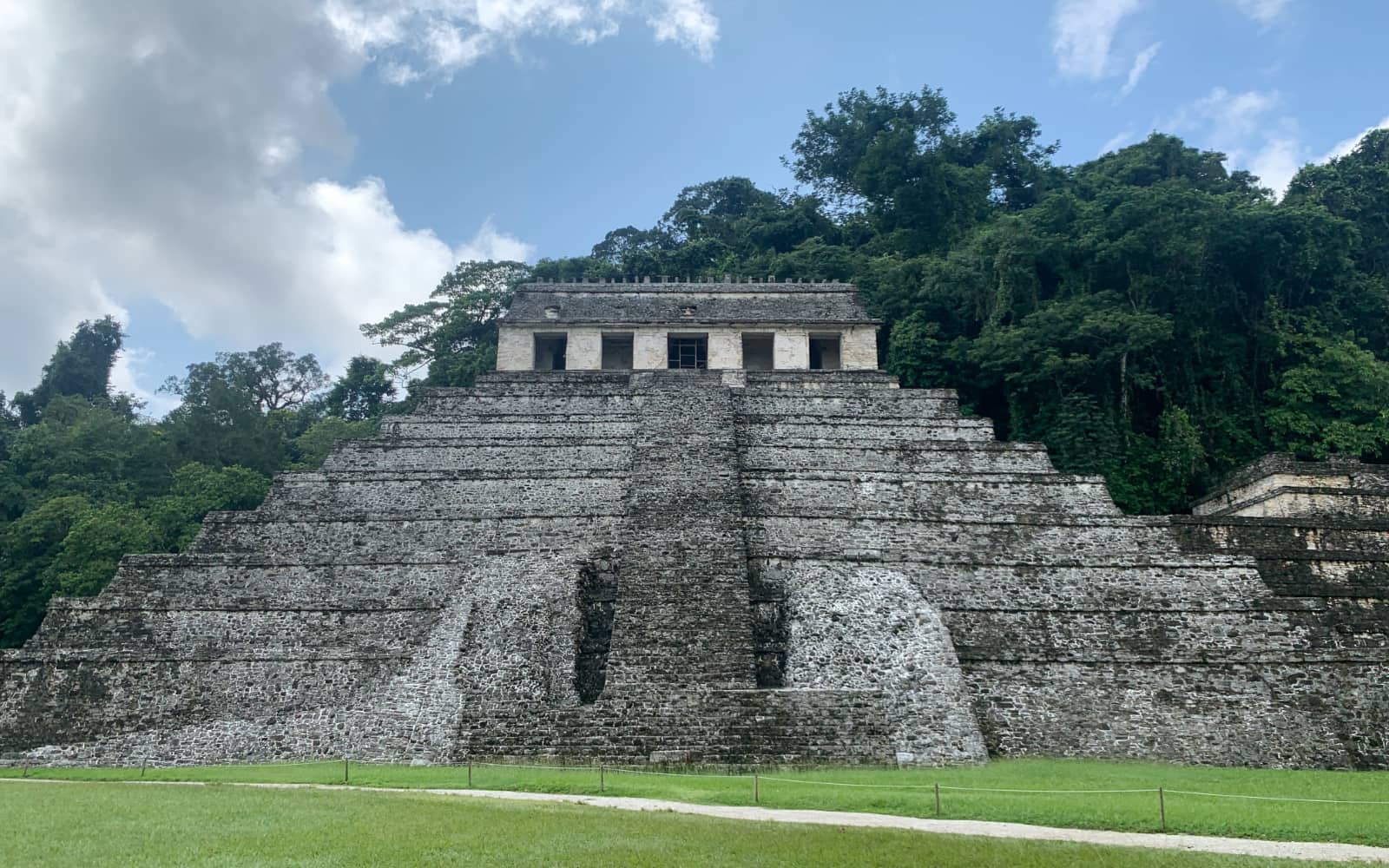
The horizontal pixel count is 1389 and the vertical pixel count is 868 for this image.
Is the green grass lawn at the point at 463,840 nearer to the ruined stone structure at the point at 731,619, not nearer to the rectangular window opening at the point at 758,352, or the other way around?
the ruined stone structure at the point at 731,619

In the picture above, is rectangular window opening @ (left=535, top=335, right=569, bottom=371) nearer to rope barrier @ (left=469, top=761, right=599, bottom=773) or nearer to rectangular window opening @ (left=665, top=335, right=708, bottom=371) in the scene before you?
rectangular window opening @ (left=665, top=335, right=708, bottom=371)

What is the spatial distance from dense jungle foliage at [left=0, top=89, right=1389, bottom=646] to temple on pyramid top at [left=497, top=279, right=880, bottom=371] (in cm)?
192

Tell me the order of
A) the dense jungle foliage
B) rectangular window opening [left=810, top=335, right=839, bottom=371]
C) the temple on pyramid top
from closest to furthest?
the dense jungle foliage
the temple on pyramid top
rectangular window opening [left=810, top=335, right=839, bottom=371]

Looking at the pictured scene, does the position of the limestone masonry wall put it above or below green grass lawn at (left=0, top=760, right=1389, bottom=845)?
above

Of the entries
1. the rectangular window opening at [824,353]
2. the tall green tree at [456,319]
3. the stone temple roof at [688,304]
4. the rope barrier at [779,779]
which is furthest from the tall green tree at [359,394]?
the rope barrier at [779,779]

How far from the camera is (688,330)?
3056cm

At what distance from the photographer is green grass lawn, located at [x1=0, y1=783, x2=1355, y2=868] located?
744 cm

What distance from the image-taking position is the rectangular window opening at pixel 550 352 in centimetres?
3083

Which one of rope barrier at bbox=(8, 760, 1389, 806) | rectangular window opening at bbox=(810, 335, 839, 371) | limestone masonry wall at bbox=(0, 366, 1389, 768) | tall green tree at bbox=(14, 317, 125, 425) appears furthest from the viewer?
tall green tree at bbox=(14, 317, 125, 425)

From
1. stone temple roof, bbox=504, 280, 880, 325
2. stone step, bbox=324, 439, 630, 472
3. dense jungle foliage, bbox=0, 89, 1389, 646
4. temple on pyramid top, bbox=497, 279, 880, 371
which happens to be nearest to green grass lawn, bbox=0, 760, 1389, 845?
stone step, bbox=324, 439, 630, 472

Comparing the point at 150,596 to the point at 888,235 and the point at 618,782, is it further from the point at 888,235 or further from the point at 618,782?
the point at 888,235

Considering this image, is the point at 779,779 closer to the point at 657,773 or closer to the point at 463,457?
the point at 657,773

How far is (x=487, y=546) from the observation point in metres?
17.7

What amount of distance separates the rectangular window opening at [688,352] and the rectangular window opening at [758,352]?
51.0 inches
